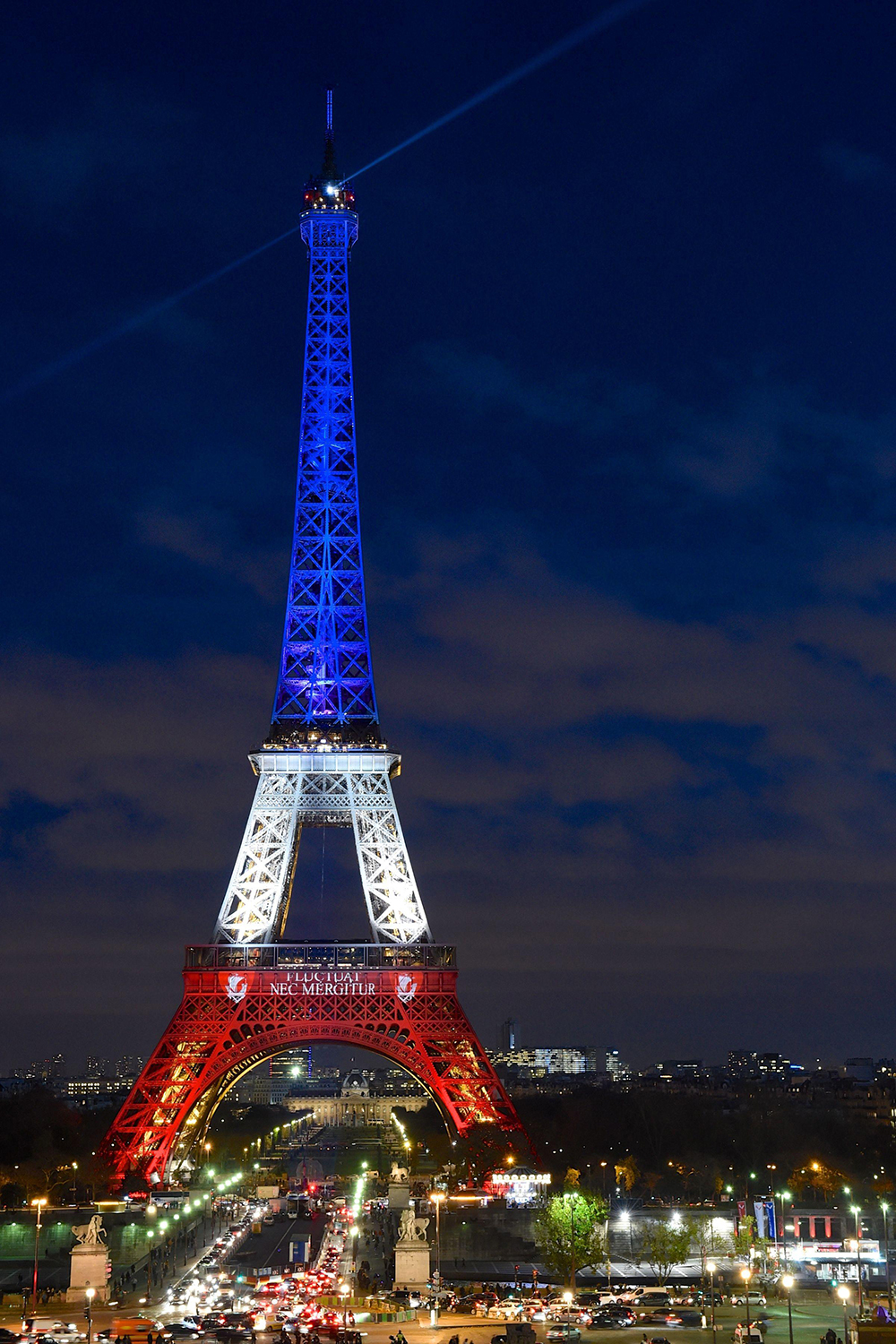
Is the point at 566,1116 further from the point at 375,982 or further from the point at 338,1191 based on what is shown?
the point at 375,982

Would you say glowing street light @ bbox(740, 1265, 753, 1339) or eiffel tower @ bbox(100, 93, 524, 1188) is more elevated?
eiffel tower @ bbox(100, 93, 524, 1188)

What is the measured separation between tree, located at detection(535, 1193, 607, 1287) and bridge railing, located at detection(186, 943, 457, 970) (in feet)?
72.3

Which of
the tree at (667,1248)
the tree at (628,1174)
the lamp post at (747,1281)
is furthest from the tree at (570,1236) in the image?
the tree at (628,1174)

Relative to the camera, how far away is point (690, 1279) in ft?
196

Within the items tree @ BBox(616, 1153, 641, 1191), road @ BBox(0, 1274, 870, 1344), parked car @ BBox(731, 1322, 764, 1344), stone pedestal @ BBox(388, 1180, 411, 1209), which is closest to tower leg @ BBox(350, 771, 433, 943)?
stone pedestal @ BBox(388, 1180, 411, 1209)

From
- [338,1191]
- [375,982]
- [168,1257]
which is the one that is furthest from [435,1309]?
[338,1191]

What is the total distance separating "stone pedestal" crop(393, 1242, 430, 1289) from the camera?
5688cm

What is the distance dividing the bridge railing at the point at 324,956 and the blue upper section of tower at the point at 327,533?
41.8ft

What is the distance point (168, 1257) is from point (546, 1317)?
20.9 meters

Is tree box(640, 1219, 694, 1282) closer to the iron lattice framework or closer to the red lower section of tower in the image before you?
the red lower section of tower

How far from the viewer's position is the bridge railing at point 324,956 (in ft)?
270

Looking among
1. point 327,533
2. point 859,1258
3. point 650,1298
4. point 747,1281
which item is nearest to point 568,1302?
point 650,1298

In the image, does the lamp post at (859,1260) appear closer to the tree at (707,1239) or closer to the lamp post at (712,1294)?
the lamp post at (712,1294)

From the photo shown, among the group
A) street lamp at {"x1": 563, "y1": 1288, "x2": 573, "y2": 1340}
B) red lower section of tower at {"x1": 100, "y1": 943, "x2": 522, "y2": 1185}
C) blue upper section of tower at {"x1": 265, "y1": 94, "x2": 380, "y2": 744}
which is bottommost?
street lamp at {"x1": 563, "y1": 1288, "x2": 573, "y2": 1340}
